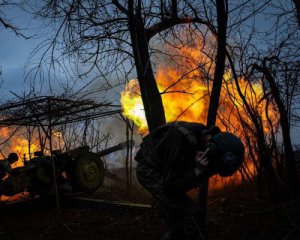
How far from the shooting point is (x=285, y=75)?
21.7 feet

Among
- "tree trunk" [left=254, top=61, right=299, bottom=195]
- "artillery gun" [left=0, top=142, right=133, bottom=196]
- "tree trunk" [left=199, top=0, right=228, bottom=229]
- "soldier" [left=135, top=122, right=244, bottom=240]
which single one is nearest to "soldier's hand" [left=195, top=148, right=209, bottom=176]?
"soldier" [left=135, top=122, right=244, bottom=240]

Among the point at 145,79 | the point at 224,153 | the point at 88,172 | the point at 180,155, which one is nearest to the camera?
the point at 224,153

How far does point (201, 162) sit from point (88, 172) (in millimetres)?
8026

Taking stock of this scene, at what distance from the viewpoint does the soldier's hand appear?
137 inches

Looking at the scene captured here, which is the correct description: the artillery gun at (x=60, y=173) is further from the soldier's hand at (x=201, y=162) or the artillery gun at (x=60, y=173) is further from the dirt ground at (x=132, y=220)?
the soldier's hand at (x=201, y=162)

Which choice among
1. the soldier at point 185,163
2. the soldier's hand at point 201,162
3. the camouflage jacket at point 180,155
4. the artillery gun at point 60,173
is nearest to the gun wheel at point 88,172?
the artillery gun at point 60,173

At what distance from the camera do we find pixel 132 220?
26.5 ft

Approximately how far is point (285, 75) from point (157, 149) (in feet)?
11.6

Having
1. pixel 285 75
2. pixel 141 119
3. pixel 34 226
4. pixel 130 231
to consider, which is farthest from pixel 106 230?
pixel 285 75

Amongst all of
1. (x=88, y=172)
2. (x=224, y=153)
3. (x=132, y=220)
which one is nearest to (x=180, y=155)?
(x=224, y=153)

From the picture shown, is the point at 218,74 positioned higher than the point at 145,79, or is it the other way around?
the point at 145,79

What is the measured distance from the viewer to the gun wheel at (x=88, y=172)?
1091cm

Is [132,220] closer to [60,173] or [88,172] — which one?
[88,172]

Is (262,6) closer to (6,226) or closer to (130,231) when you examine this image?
(130,231)
